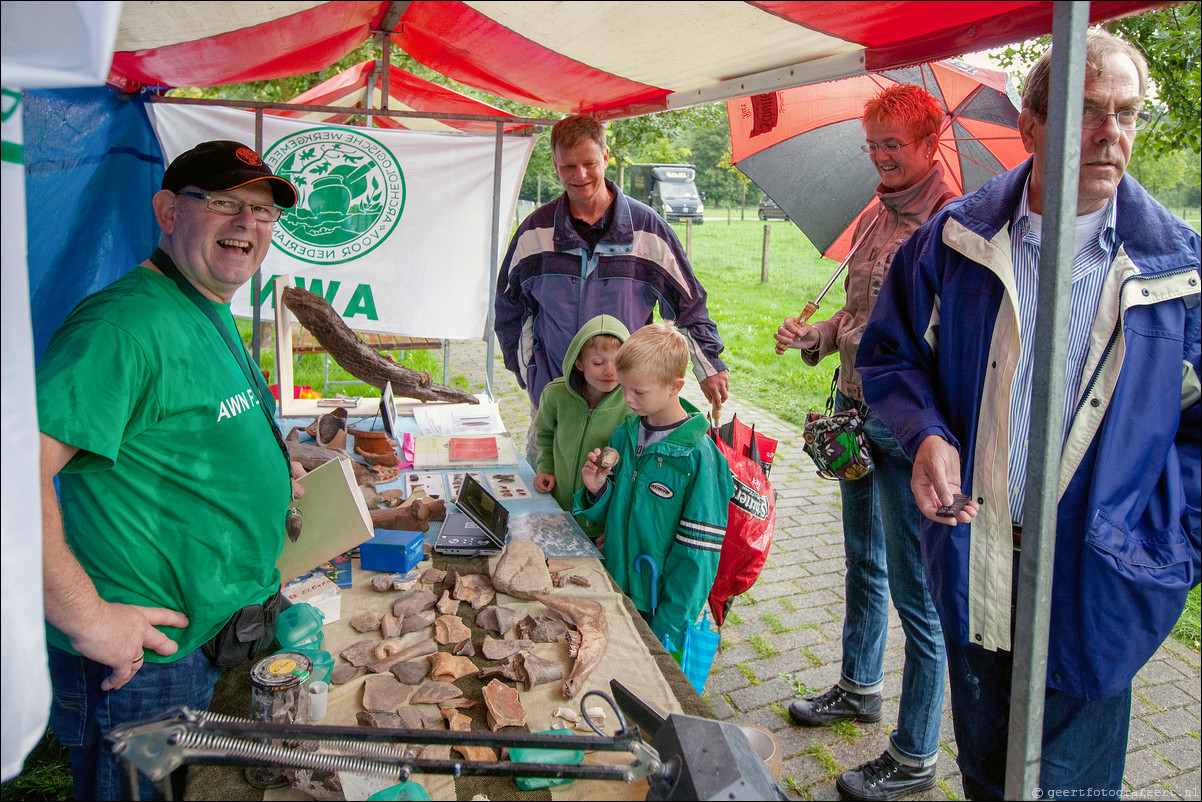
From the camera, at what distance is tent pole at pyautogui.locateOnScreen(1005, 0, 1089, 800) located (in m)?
1.16

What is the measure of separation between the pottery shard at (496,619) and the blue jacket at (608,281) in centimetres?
157

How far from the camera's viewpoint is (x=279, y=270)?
179 inches

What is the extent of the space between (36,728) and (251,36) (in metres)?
2.29

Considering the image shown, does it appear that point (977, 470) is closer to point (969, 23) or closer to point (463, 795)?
point (969, 23)

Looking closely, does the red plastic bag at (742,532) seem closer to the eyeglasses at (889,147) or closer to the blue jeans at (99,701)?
the eyeglasses at (889,147)

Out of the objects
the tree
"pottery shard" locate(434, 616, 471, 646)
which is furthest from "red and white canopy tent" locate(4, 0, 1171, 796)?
the tree

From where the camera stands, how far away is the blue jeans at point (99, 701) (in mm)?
1657

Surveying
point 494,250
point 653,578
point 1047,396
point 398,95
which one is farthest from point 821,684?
point 398,95

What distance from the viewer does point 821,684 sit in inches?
137

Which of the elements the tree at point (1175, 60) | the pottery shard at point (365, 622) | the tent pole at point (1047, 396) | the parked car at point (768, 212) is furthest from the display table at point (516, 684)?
the parked car at point (768, 212)

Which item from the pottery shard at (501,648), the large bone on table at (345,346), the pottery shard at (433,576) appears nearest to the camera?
the pottery shard at (501,648)

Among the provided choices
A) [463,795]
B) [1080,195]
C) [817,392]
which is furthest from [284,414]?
[817,392]

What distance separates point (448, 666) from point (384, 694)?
0.17 meters

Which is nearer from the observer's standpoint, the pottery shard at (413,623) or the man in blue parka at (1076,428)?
the man in blue parka at (1076,428)
